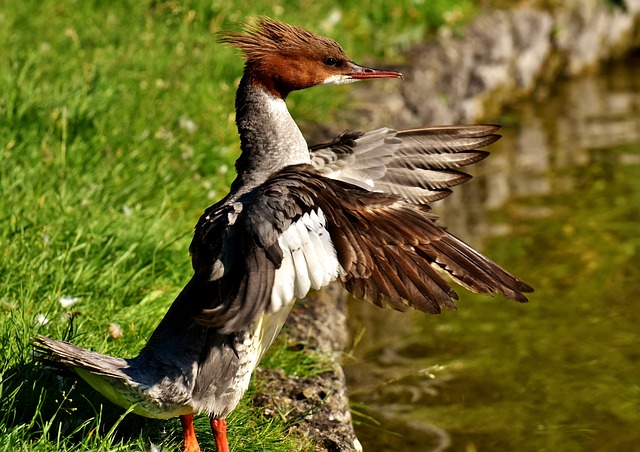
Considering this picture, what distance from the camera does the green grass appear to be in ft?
11.0

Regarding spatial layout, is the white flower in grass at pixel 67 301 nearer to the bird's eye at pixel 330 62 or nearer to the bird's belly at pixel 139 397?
the bird's belly at pixel 139 397

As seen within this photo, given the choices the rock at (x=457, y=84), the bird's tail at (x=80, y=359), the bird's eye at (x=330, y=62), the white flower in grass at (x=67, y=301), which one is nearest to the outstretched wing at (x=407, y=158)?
the bird's eye at (x=330, y=62)

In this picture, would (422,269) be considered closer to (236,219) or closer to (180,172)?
(236,219)

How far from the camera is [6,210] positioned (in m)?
4.23

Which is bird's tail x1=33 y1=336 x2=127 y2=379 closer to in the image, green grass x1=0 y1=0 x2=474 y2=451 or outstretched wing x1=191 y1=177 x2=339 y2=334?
green grass x1=0 y1=0 x2=474 y2=451

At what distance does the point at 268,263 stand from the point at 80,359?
1.99 feet

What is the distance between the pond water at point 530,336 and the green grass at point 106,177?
2.64ft

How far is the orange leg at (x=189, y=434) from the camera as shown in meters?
3.25

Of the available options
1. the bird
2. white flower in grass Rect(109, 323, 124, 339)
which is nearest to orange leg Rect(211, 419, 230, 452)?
the bird

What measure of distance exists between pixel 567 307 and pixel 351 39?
304cm

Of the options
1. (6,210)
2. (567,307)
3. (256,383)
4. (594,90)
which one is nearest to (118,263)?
(6,210)

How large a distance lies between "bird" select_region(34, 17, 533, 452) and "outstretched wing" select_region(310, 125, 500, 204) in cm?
29

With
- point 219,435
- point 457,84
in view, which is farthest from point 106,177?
point 457,84

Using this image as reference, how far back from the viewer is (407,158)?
3.87 m
